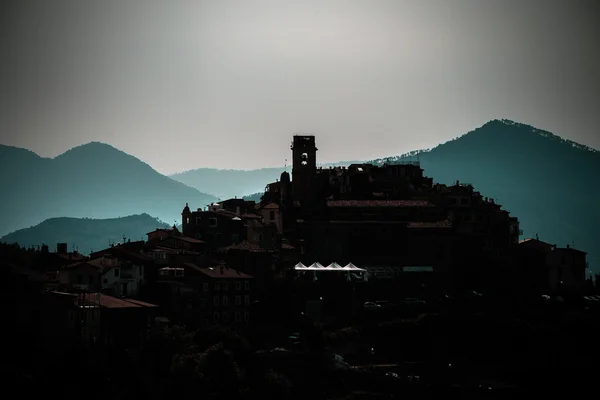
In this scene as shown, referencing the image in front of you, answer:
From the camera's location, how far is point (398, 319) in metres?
85.1

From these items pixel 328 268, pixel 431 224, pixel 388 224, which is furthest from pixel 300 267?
pixel 431 224

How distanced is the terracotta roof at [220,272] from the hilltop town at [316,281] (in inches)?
5.6

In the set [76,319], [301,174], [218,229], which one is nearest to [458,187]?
[301,174]

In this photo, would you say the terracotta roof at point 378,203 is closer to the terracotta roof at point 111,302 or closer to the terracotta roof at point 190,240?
the terracotta roof at point 190,240

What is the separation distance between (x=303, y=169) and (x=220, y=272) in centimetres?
2340

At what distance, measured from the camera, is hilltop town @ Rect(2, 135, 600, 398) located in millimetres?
72000

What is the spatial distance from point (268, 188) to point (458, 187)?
60.0 feet

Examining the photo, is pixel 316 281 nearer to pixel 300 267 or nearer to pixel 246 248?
pixel 300 267

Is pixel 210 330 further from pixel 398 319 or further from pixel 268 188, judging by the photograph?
pixel 268 188

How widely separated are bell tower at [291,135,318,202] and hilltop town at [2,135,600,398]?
0.34 feet

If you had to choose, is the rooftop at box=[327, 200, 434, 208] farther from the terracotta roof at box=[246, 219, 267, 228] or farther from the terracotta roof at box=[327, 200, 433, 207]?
the terracotta roof at box=[246, 219, 267, 228]

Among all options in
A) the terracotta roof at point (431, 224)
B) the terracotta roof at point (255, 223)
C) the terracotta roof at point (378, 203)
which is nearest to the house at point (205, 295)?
the terracotta roof at point (255, 223)

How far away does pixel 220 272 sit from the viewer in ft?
264

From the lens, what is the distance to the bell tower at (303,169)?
101 m
